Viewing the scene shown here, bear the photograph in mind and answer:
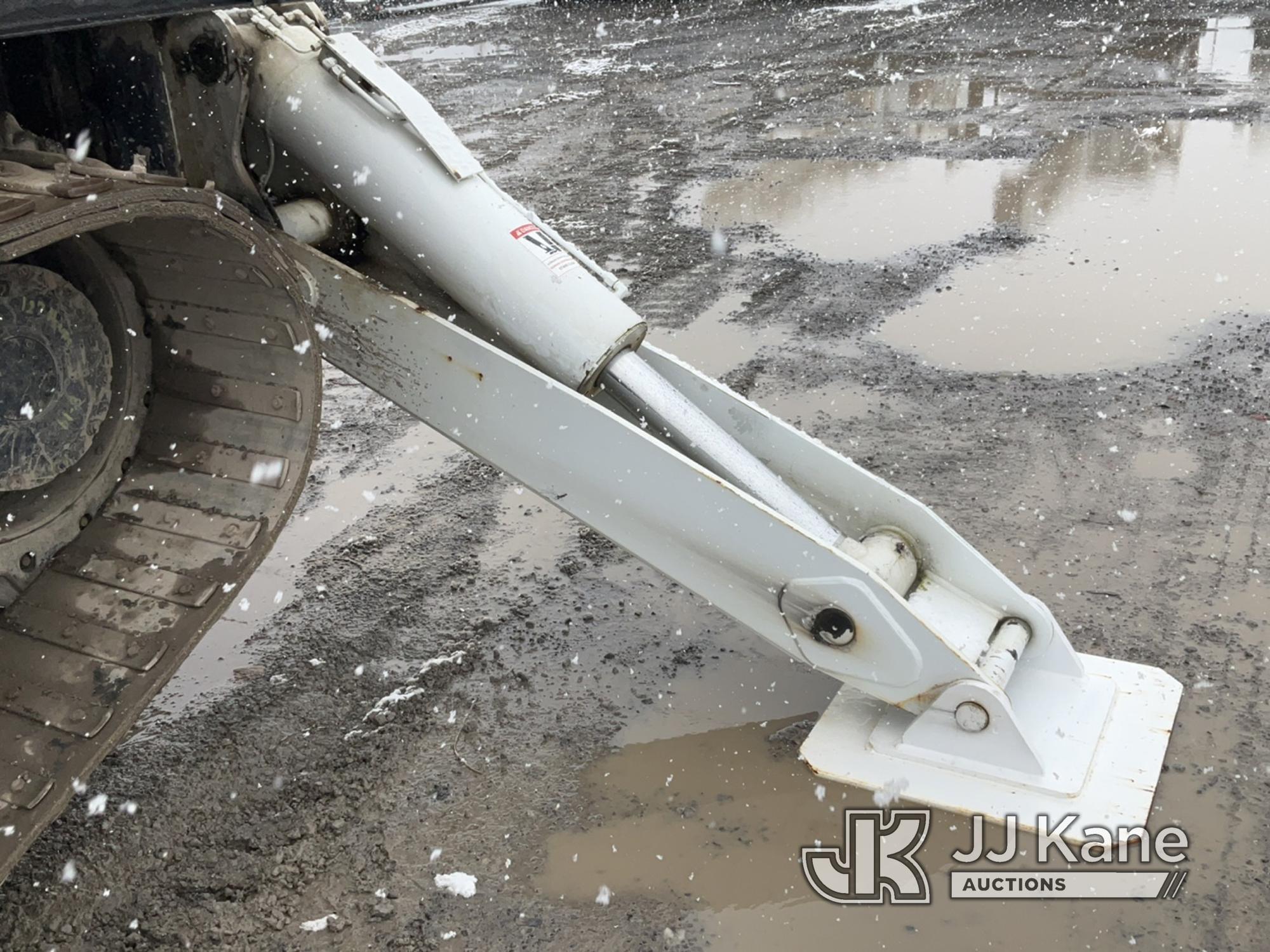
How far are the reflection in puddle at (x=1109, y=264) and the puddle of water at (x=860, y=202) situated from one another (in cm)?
23

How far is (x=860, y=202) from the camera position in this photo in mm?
7238

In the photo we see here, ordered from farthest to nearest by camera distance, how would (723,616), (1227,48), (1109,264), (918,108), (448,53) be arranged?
1. (448,53)
2. (1227,48)
3. (918,108)
4. (1109,264)
5. (723,616)

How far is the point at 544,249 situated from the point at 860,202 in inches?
189

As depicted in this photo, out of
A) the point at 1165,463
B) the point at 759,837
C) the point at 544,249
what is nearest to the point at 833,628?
the point at 759,837

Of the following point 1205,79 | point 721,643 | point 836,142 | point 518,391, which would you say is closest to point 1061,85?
point 1205,79

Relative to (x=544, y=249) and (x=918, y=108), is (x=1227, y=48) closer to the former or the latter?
(x=918, y=108)

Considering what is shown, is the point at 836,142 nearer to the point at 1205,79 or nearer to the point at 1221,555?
the point at 1205,79

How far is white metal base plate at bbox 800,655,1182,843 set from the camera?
2.74m

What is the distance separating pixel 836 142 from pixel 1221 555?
548 centimetres

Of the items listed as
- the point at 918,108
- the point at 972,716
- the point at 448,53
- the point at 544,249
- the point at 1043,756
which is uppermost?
the point at 544,249

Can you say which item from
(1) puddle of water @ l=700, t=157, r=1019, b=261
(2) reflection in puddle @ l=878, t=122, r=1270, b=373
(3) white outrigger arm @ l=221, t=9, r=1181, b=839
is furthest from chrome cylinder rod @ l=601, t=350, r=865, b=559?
(1) puddle of water @ l=700, t=157, r=1019, b=261

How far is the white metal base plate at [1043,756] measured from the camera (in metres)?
2.74

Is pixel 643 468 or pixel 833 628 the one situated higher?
pixel 643 468

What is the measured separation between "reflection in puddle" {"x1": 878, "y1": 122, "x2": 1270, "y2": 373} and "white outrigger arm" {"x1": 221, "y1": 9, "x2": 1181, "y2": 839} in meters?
2.42
